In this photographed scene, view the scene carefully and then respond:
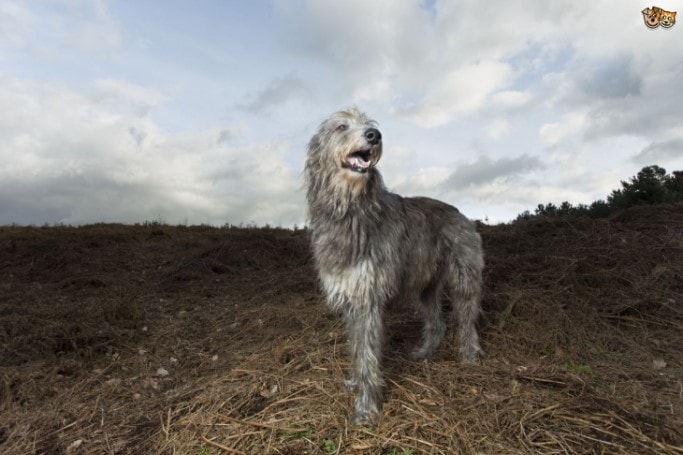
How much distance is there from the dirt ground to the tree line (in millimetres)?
5057

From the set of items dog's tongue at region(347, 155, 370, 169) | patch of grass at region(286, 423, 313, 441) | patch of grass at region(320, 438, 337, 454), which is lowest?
patch of grass at region(320, 438, 337, 454)

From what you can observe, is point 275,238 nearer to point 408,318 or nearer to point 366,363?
point 408,318

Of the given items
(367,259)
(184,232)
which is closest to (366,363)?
(367,259)

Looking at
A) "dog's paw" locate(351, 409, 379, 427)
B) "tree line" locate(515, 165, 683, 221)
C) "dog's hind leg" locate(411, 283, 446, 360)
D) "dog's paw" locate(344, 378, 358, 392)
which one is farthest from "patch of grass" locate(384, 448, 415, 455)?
Answer: "tree line" locate(515, 165, 683, 221)

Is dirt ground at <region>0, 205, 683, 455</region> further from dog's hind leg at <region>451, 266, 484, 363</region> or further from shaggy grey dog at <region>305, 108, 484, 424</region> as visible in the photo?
shaggy grey dog at <region>305, 108, 484, 424</region>

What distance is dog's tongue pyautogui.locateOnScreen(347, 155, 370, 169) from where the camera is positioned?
439cm

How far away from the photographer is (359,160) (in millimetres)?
4391

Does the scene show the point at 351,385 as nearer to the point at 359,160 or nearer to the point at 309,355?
the point at 309,355

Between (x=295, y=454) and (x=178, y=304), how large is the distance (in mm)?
6081

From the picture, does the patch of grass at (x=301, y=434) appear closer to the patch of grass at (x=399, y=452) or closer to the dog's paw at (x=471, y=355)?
the patch of grass at (x=399, y=452)

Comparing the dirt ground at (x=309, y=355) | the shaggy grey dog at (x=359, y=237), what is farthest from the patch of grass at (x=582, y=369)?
the shaggy grey dog at (x=359, y=237)

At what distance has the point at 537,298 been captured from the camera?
750 centimetres

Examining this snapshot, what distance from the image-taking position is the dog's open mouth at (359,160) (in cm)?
439

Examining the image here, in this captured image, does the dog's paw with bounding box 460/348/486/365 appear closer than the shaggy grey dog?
No
